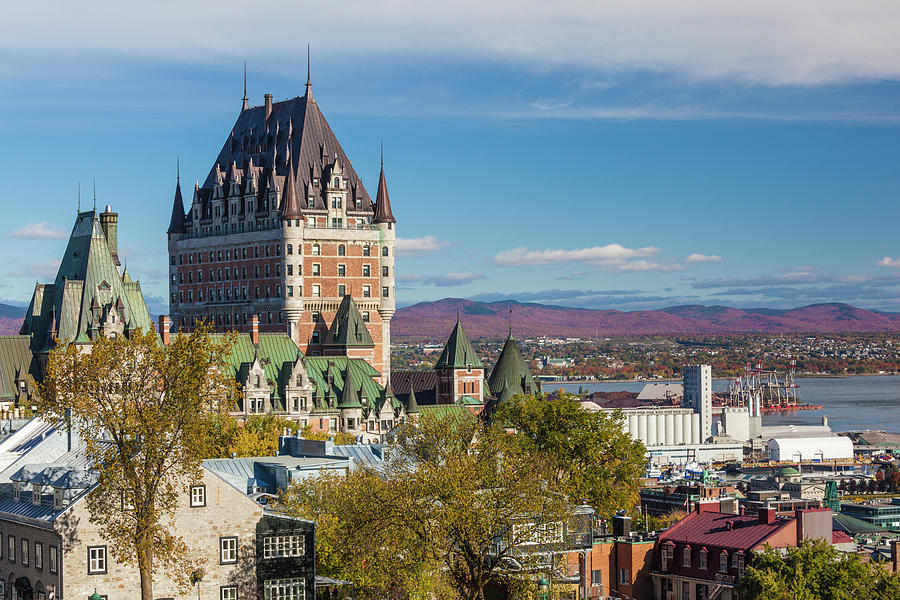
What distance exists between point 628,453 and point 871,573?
97.9 feet

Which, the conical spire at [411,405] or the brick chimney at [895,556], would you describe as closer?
the brick chimney at [895,556]

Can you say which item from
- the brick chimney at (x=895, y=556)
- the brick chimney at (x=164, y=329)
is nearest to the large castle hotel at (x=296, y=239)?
the brick chimney at (x=164, y=329)

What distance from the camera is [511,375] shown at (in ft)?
506

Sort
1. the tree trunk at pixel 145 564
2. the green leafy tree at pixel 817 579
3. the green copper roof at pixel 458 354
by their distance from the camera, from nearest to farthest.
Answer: the tree trunk at pixel 145 564, the green leafy tree at pixel 817 579, the green copper roof at pixel 458 354

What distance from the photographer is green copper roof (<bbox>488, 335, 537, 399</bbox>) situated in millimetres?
152875

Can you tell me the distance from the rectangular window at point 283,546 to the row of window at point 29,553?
26.1 feet

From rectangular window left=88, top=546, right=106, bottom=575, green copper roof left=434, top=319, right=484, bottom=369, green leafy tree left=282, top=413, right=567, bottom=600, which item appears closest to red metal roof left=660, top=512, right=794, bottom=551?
green leafy tree left=282, top=413, right=567, bottom=600

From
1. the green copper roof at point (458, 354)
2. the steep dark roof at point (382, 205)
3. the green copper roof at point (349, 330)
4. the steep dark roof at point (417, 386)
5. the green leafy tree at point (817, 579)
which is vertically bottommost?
the green leafy tree at point (817, 579)

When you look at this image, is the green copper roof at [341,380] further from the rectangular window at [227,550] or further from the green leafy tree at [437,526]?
the rectangular window at [227,550]

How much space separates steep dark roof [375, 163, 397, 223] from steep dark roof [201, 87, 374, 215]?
2.81ft

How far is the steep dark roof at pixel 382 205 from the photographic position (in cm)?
16312

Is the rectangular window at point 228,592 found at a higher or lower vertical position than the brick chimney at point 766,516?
lower

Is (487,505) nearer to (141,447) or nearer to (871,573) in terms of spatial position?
(141,447)

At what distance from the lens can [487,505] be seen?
58.7 m
